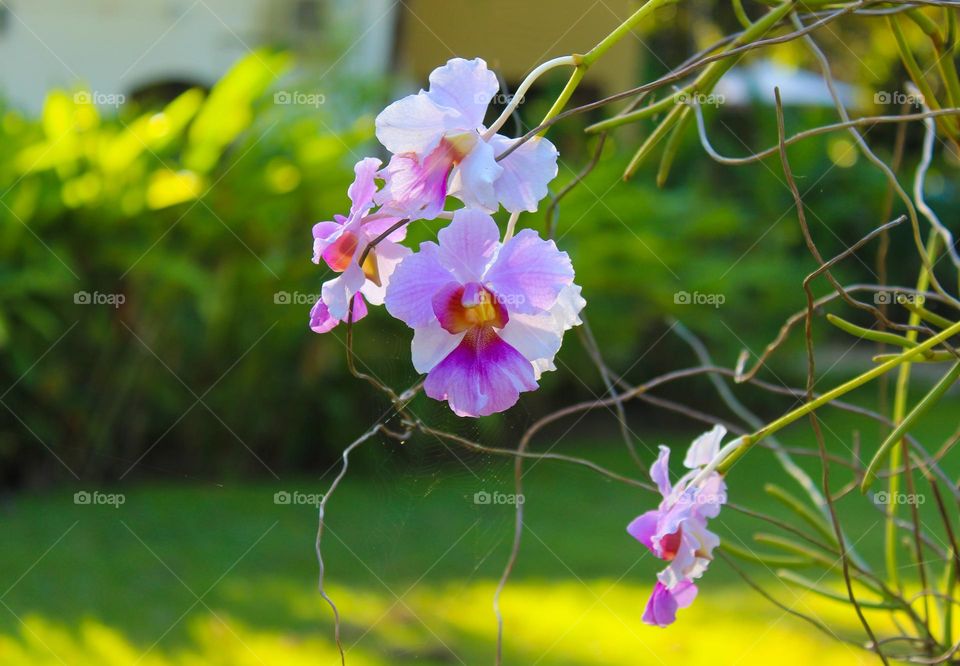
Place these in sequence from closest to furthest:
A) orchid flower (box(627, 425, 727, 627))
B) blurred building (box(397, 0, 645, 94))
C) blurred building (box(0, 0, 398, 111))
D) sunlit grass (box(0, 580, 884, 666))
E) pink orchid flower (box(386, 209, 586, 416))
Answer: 1. pink orchid flower (box(386, 209, 586, 416))
2. orchid flower (box(627, 425, 727, 627))
3. sunlit grass (box(0, 580, 884, 666))
4. blurred building (box(0, 0, 398, 111))
5. blurred building (box(397, 0, 645, 94))

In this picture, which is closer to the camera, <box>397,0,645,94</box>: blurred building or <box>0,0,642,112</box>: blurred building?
<box>0,0,642,112</box>: blurred building

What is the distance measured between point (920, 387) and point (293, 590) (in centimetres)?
410

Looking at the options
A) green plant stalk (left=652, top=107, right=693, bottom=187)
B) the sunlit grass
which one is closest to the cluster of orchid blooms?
green plant stalk (left=652, top=107, right=693, bottom=187)

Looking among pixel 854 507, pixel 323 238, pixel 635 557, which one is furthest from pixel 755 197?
pixel 323 238

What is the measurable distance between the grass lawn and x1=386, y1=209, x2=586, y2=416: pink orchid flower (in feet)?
3.82

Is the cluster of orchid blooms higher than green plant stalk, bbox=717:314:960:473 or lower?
higher

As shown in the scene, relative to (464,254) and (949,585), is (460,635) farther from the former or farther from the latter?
(464,254)

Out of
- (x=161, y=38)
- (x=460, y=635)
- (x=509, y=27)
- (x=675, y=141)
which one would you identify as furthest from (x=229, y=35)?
(x=675, y=141)

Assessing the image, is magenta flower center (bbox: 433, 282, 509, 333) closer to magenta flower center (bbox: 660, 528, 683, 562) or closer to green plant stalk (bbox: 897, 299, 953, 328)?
magenta flower center (bbox: 660, 528, 683, 562)

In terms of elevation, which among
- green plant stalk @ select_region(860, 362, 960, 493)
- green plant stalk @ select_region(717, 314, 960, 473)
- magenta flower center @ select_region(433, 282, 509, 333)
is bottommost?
green plant stalk @ select_region(860, 362, 960, 493)

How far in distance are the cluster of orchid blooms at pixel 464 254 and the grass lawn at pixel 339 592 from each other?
3.78 feet

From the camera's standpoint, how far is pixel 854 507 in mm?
3467

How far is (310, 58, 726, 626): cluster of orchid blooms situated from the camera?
0.48 m

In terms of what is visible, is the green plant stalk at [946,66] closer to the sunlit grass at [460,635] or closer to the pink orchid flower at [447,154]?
the pink orchid flower at [447,154]
